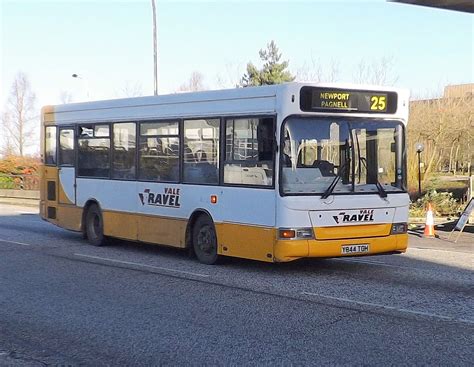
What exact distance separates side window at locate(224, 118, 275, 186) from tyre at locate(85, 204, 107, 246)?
4.41 metres

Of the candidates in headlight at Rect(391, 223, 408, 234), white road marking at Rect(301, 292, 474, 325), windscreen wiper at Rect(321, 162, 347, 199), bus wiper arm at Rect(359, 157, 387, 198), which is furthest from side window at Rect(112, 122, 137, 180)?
white road marking at Rect(301, 292, 474, 325)

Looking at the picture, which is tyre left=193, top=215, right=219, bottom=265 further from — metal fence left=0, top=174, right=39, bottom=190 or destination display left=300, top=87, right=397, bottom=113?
metal fence left=0, top=174, right=39, bottom=190

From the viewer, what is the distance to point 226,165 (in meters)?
11.3

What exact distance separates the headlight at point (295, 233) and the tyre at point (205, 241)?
1707 mm

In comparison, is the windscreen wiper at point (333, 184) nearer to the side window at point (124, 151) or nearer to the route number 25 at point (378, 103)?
the route number 25 at point (378, 103)

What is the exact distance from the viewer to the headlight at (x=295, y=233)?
33.6 feet

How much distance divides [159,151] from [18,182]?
27.4 m

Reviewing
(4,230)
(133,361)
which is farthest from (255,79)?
(133,361)

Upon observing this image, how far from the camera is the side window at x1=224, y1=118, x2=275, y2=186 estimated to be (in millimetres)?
10492

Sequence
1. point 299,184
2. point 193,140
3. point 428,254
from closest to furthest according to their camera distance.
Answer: point 299,184
point 193,140
point 428,254

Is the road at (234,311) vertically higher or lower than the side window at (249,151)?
lower

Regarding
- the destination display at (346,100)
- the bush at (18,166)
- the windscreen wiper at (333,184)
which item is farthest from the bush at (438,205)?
the bush at (18,166)

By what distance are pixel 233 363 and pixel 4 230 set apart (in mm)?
13546

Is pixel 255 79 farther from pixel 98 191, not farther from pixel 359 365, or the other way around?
pixel 359 365
